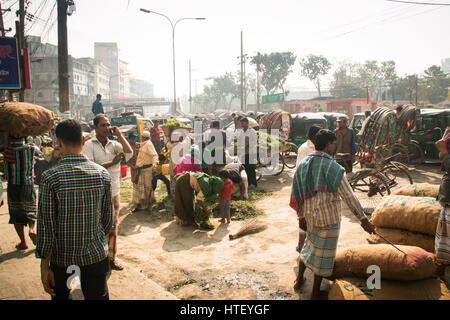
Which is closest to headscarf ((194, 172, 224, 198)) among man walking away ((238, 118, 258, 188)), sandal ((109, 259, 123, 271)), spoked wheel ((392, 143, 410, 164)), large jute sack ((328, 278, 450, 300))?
sandal ((109, 259, 123, 271))

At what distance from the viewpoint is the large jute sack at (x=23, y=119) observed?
435cm

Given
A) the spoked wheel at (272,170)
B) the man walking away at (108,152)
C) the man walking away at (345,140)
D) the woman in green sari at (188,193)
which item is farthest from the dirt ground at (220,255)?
the spoked wheel at (272,170)

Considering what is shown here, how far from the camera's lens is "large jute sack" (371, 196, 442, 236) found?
154 inches

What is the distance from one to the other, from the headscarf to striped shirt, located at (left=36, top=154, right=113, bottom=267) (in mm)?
3388

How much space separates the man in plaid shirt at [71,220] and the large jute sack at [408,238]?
135 inches

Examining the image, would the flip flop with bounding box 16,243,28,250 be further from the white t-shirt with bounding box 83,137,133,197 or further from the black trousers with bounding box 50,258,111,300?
the black trousers with bounding box 50,258,111,300

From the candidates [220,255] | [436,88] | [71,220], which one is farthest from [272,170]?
[436,88]

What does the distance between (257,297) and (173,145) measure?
4718mm

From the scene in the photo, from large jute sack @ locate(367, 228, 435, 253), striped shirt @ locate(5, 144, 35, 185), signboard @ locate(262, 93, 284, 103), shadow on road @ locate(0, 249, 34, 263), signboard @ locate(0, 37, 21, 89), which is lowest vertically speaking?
shadow on road @ locate(0, 249, 34, 263)

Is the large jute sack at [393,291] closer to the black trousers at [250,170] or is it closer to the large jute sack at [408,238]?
the large jute sack at [408,238]

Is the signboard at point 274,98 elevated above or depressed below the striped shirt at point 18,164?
above

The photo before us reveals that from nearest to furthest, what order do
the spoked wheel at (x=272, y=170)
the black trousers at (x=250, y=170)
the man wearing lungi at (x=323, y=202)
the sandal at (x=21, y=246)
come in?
the man wearing lungi at (x=323, y=202) → the sandal at (x=21, y=246) → the black trousers at (x=250, y=170) → the spoked wheel at (x=272, y=170)

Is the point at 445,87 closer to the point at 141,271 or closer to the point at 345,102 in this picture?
the point at 345,102

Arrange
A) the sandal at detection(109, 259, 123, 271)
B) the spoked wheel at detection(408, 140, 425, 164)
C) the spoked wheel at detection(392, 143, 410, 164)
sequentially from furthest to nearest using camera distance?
the spoked wheel at detection(408, 140, 425, 164), the spoked wheel at detection(392, 143, 410, 164), the sandal at detection(109, 259, 123, 271)
